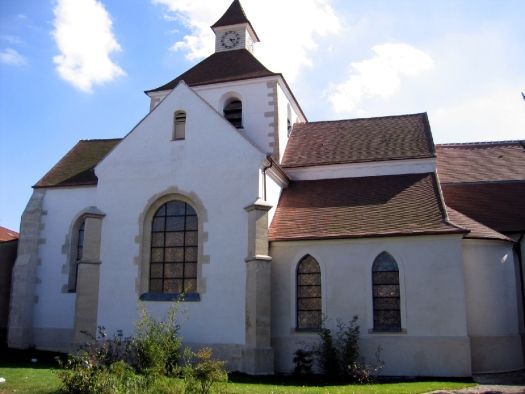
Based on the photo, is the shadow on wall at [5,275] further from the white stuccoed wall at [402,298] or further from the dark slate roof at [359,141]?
the white stuccoed wall at [402,298]

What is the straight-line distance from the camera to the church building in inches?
628

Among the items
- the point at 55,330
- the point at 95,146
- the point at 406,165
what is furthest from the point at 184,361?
the point at 95,146

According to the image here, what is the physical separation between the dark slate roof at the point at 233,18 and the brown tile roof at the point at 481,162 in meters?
11.0

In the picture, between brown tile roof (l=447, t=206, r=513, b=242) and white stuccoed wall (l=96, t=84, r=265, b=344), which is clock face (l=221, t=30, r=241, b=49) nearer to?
white stuccoed wall (l=96, t=84, r=265, b=344)

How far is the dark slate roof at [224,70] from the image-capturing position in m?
22.3

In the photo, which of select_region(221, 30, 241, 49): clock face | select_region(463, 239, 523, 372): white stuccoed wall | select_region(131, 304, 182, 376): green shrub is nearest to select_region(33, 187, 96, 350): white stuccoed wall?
select_region(131, 304, 182, 376): green shrub

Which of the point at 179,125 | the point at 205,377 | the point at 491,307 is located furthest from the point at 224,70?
the point at 205,377

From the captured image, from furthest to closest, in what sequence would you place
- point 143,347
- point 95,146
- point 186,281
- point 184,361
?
1. point 95,146
2. point 186,281
3. point 184,361
4. point 143,347

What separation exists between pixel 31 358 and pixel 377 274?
38.8ft

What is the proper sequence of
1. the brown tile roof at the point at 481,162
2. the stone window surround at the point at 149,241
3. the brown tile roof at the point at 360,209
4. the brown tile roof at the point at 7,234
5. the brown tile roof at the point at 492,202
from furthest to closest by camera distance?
the brown tile roof at the point at 7,234 < the brown tile roof at the point at 481,162 < the brown tile roof at the point at 492,202 < the stone window surround at the point at 149,241 < the brown tile roof at the point at 360,209

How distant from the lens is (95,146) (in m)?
25.4

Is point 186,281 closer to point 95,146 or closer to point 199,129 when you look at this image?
point 199,129

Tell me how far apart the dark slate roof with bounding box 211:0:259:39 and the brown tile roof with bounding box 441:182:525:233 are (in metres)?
11.9

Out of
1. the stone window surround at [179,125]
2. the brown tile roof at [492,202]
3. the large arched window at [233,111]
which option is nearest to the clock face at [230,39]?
the large arched window at [233,111]
